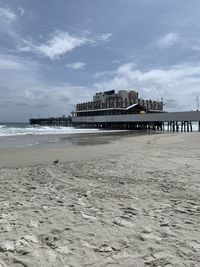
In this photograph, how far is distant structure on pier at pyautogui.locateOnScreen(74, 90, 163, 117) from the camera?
94156 millimetres

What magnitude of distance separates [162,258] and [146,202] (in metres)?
2.31

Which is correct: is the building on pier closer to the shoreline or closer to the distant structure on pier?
the distant structure on pier

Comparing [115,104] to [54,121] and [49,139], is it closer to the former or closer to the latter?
[54,121]

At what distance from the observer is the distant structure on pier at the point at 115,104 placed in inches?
3707

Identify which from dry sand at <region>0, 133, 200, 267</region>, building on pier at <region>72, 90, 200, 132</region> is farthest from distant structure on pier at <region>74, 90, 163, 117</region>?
dry sand at <region>0, 133, 200, 267</region>

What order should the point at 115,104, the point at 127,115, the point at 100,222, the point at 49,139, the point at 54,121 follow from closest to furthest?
the point at 100,222, the point at 49,139, the point at 127,115, the point at 115,104, the point at 54,121

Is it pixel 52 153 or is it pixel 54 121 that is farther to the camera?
pixel 54 121

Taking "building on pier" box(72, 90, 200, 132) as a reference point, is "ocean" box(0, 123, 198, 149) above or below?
below

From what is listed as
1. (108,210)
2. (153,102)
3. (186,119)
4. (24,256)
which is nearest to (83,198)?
(108,210)

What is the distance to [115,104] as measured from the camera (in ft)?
325

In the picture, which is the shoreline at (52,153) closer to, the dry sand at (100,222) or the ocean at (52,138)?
the ocean at (52,138)

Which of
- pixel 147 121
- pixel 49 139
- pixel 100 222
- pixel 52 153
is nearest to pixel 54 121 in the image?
pixel 147 121

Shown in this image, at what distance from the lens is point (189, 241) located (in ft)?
13.2

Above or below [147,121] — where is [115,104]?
above
